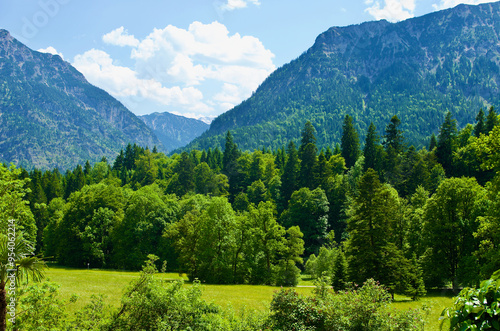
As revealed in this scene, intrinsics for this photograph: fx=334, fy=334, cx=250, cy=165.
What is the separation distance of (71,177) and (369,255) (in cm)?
9530

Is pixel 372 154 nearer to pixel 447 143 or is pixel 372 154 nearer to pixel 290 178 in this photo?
pixel 447 143

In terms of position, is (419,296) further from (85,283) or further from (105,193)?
(105,193)

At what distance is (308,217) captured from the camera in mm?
68375

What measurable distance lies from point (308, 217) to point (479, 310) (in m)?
65.7

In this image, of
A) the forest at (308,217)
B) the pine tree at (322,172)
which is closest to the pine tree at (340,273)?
the forest at (308,217)

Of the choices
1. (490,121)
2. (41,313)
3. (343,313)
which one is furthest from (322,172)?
(41,313)

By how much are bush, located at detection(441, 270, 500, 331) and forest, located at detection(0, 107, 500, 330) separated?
1201 centimetres

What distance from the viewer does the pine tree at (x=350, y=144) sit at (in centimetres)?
8056

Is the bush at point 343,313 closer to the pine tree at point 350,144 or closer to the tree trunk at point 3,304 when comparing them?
the tree trunk at point 3,304

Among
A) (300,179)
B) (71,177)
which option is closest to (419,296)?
(300,179)

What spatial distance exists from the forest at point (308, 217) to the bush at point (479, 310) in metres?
12.0

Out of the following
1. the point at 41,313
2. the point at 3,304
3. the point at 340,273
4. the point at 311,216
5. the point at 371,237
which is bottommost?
the point at 340,273

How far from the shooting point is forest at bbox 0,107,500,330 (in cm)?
3161

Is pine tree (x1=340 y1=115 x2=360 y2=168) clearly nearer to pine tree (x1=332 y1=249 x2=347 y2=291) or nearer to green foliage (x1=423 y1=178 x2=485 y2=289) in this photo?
green foliage (x1=423 y1=178 x2=485 y2=289)
